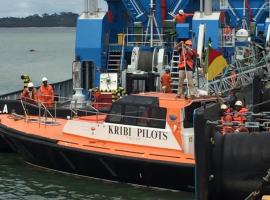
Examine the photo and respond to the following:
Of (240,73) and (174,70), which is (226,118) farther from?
(174,70)

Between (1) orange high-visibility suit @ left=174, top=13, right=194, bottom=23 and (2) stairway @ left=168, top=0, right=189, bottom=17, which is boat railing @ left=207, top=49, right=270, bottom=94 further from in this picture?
(2) stairway @ left=168, top=0, right=189, bottom=17

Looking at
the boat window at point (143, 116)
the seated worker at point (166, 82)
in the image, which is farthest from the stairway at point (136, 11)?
the boat window at point (143, 116)

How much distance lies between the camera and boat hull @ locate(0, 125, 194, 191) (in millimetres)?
12945

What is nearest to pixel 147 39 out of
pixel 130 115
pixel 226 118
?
pixel 130 115

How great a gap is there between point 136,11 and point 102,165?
12.3 metres

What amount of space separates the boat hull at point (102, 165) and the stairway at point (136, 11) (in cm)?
1059

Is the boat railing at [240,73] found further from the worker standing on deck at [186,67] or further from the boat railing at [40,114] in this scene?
the boat railing at [40,114]

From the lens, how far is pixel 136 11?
25.2m

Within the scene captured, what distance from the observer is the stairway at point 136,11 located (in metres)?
25.1

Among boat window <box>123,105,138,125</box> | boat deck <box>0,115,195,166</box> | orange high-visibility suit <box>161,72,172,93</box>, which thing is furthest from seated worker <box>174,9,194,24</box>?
boat window <box>123,105,138,125</box>

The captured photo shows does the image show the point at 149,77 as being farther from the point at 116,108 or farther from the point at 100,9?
the point at 116,108

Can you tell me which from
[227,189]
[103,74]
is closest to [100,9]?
[103,74]

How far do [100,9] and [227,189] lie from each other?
14.4 metres

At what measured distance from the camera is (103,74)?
67.1ft
